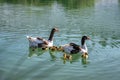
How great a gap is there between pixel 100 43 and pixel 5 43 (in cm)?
666

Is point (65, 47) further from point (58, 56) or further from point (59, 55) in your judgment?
point (58, 56)

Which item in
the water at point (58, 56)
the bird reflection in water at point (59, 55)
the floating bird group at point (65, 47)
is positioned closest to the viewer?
the water at point (58, 56)

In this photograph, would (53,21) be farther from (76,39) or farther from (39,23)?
(76,39)

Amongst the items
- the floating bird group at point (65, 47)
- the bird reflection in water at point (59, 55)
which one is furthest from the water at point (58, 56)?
the floating bird group at point (65, 47)

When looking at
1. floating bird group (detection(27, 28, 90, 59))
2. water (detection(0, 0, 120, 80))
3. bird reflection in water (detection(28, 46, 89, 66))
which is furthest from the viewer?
floating bird group (detection(27, 28, 90, 59))

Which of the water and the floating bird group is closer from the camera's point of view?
the water

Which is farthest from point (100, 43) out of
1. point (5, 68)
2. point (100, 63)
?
point (5, 68)

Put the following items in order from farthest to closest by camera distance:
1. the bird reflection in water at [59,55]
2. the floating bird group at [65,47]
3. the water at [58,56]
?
1. the floating bird group at [65,47]
2. the bird reflection in water at [59,55]
3. the water at [58,56]

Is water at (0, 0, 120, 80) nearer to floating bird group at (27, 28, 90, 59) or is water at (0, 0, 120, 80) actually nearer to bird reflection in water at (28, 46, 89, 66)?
bird reflection in water at (28, 46, 89, 66)

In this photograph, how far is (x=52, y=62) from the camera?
17828 mm

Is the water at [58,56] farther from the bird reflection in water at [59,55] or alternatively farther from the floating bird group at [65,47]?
the floating bird group at [65,47]

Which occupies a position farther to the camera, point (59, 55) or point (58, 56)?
point (59, 55)

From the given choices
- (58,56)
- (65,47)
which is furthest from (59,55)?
(65,47)

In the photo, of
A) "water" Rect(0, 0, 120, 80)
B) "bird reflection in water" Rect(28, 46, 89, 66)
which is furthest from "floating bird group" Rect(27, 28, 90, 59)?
"water" Rect(0, 0, 120, 80)
